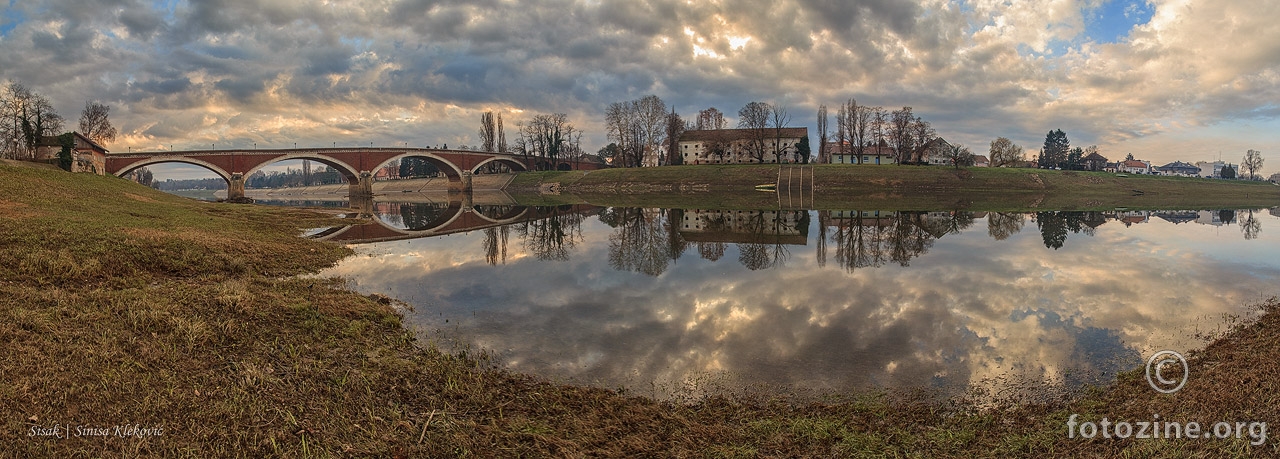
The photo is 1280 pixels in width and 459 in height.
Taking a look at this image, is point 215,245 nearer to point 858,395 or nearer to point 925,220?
point 858,395

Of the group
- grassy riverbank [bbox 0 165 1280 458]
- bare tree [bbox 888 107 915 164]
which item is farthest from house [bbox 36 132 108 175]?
bare tree [bbox 888 107 915 164]

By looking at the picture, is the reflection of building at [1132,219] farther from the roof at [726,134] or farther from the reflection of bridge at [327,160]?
the reflection of bridge at [327,160]

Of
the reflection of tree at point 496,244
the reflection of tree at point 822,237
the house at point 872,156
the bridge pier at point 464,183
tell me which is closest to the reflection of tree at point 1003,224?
the reflection of tree at point 822,237

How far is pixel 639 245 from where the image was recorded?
30.1 m

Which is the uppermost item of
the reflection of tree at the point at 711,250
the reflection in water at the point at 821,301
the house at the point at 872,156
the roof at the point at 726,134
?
the roof at the point at 726,134

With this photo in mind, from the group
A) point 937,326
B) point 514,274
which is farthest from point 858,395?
point 514,274

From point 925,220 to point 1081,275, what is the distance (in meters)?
24.0

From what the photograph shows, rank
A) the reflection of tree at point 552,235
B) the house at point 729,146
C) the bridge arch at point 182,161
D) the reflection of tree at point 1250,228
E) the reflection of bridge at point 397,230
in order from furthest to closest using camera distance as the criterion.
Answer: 1. the house at point 729,146
2. the bridge arch at point 182,161
3. the reflection of tree at point 1250,228
4. the reflection of bridge at point 397,230
5. the reflection of tree at point 552,235

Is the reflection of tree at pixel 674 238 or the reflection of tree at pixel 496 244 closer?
the reflection of tree at pixel 496 244

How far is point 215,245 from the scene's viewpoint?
20609 mm

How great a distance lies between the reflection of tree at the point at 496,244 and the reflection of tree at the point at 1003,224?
93.3 ft

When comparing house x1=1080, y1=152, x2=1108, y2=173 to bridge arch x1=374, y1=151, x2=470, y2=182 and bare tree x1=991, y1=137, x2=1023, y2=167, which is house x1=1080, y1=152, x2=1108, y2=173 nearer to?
bare tree x1=991, y1=137, x2=1023, y2=167

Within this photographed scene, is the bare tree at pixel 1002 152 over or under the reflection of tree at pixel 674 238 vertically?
over

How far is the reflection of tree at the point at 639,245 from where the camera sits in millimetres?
23234
